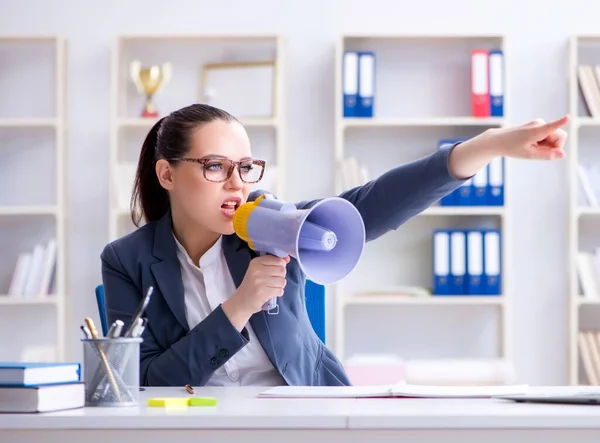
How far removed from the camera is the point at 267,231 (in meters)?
1.56

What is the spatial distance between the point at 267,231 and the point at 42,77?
324cm

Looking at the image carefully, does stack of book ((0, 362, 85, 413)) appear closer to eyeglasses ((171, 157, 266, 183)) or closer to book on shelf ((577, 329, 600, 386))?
eyeglasses ((171, 157, 266, 183))

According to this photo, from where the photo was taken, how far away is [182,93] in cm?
447

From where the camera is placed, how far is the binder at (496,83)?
13.6 ft

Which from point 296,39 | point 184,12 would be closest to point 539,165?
point 296,39

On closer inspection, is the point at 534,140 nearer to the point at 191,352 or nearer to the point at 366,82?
the point at 191,352

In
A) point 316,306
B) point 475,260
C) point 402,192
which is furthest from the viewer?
point 475,260

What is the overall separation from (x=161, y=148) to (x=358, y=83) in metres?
2.30

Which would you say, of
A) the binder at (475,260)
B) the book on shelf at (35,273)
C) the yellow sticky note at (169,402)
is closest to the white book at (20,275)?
the book on shelf at (35,273)

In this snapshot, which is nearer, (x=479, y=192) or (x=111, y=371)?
(x=111, y=371)

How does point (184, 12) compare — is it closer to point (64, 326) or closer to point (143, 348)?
point (64, 326)

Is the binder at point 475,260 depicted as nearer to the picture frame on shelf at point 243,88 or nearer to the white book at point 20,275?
the picture frame on shelf at point 243,88

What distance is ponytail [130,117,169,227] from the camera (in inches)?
82.8

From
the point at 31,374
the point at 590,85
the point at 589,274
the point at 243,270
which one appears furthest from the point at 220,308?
the point at 590,85
